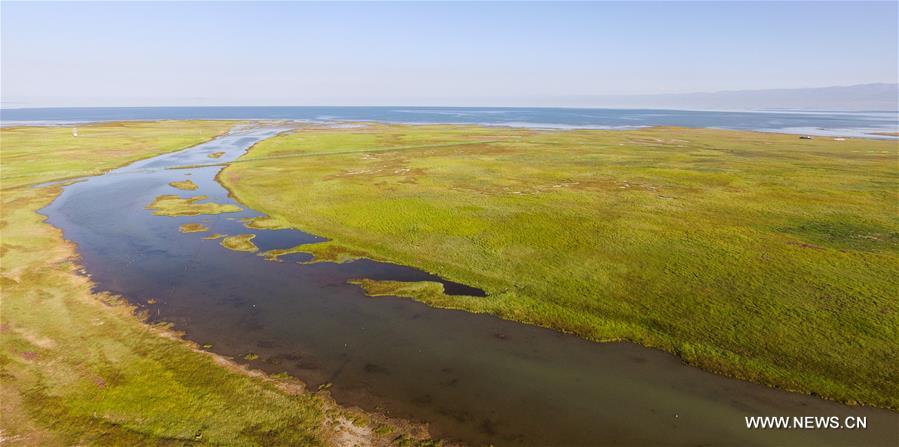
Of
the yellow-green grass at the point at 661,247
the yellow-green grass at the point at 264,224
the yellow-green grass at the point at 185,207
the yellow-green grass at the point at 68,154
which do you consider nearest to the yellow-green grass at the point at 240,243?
the yellow-green grass at the point at 264,224

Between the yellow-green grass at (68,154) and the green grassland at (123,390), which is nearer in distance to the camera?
the green grassland at (123,390)

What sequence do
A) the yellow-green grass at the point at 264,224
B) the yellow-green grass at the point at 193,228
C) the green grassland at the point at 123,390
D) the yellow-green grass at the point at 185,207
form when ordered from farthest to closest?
the yellow-green grass at the point at 185,207 < the yellow-green grass at the point at 264,224 < the yellow-green grass at the point at 193,228 < the green grassland at the point at 123,390

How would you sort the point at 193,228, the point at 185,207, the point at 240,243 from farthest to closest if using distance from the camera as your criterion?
1. the point at 185,207
2. the point at 193,228
3. the point at 240,243

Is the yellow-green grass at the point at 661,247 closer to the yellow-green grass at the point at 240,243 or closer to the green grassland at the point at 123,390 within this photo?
the yellow-green grass at the point at 240,243

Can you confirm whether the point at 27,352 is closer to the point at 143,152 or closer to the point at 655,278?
the point at 655,278

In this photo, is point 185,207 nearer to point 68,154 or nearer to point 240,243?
point 240,243

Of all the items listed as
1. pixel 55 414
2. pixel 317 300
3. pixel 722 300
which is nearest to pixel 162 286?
pixel 317 300

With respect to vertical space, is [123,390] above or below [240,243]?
below

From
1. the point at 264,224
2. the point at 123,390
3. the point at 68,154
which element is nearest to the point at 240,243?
the point at 264,224
